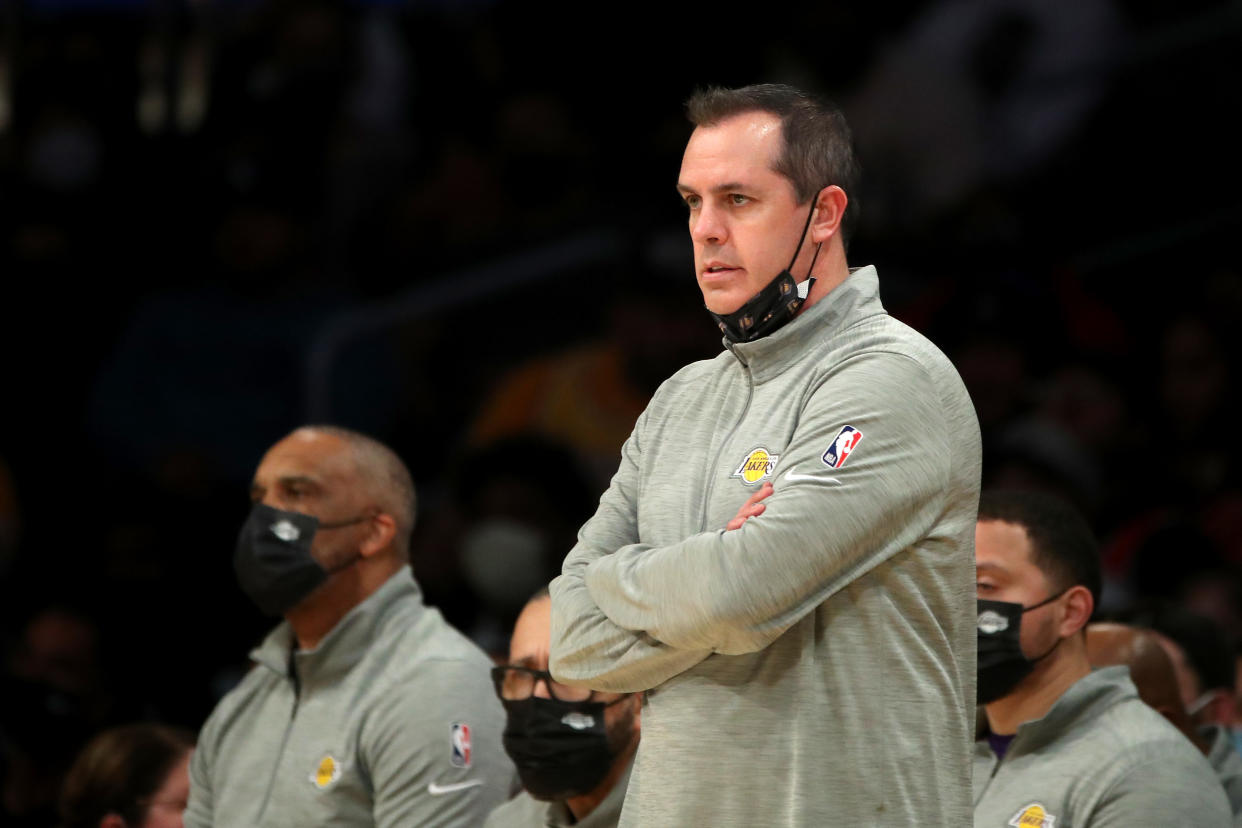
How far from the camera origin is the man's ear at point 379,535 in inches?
160

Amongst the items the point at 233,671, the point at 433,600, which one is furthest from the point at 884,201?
the point at 233,671

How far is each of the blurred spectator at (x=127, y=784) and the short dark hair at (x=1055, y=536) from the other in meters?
2.06

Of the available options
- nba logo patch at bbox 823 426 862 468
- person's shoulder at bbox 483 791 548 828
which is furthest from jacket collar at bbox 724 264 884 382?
person's shoulder at bbox 483 791 548 828

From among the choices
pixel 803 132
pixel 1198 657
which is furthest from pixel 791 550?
pixel 1198 657

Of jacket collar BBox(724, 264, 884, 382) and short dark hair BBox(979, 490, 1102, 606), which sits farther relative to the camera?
short dark hair BBox(979, 490, 1102, 606)

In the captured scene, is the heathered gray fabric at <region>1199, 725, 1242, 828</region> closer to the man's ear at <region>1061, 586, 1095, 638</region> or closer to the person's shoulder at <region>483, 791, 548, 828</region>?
the man's ear at <region>1061, 586, 1095, 638</region>

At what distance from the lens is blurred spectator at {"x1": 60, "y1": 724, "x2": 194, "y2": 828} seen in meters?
4.20

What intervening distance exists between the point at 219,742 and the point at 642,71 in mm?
4854

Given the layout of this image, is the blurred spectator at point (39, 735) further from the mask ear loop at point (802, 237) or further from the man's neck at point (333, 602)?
the mask ear loop at point (802, 237)

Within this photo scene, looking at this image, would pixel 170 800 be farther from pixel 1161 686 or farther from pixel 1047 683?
pixel 1161 686

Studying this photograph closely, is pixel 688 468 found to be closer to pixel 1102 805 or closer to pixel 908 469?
pixel 908 469

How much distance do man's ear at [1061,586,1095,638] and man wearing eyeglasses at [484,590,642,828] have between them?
0.87 m

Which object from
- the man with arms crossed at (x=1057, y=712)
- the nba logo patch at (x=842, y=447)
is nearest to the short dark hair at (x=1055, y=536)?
the man with arms crossed at (x=1057, y=712)

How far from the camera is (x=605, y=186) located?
26.2 feet
